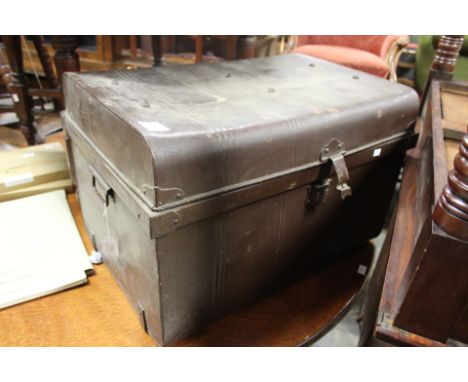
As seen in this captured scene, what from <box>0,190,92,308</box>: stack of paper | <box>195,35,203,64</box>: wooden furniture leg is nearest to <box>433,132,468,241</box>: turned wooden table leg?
<box>0,190,92,308</box>: stack of paper

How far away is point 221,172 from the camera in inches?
26.7

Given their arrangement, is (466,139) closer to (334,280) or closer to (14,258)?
(334,280)

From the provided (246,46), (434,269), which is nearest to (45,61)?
(246,46)

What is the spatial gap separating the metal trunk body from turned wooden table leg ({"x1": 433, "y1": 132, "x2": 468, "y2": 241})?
253 mm

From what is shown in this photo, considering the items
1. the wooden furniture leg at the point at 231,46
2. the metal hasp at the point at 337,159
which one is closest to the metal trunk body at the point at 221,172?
the metal hasp at the point at 337,159

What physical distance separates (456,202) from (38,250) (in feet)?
3.08

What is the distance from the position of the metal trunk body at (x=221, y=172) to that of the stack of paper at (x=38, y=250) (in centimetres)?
8

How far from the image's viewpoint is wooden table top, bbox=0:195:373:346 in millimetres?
839

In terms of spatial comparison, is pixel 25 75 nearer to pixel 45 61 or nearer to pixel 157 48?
pixel 45 61

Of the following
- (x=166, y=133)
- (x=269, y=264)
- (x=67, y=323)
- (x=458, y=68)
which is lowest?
(x=67, y=323)

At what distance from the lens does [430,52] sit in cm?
243

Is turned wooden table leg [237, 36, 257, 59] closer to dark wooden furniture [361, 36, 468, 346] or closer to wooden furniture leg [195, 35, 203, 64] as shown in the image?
dark wooden furniture [361, 36, 468, 346]

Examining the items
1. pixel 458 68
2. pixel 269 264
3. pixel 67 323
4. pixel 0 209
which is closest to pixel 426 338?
pixel 269 264

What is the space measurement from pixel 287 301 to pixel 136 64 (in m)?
2.41
